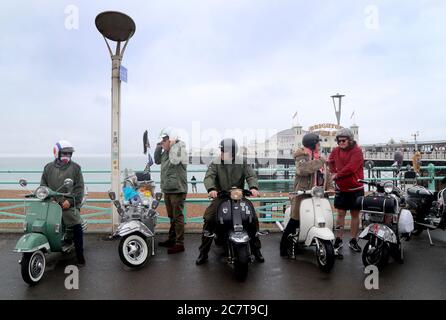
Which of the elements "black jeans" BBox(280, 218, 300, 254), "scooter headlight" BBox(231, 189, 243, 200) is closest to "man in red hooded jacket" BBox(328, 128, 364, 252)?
"black jeans" BBox(280, 218, 300, 254)

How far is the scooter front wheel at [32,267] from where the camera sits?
11.9 feet

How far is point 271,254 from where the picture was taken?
16.0 feet

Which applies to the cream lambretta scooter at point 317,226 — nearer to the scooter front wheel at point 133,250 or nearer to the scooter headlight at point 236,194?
the scooter headlight at point 236,194

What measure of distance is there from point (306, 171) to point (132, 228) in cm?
247

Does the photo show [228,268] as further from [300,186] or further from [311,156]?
[311,156]

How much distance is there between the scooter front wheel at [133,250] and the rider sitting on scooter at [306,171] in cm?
202

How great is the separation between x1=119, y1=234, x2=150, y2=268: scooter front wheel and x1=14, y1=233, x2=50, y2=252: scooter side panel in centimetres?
88

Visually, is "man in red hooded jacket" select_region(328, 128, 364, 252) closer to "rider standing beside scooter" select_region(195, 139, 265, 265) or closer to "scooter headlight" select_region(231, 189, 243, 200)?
"rider standing beside scooter" select_region(195, 139, 265, 265)

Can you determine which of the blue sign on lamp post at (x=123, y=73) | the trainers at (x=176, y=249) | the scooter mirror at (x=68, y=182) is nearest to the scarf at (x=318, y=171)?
the trainers at (x=176, y=249)

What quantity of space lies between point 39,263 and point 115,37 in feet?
12.5

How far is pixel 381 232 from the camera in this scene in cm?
408

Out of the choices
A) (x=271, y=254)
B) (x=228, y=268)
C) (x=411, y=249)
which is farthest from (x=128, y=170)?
(x=411, y=249)

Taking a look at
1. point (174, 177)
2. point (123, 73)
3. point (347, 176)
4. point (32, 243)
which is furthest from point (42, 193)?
point (347, 176)

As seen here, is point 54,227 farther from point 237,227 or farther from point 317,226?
point 317,226
